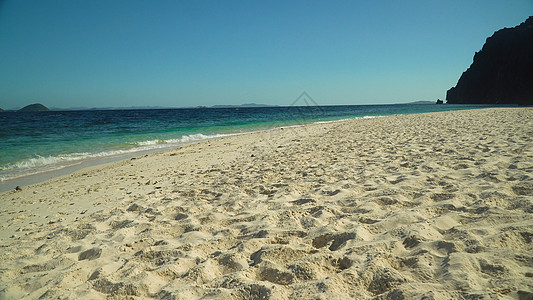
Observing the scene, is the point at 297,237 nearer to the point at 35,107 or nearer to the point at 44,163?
the point at 44,163

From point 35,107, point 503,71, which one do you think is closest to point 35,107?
point 35,107

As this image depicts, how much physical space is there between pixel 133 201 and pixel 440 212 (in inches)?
164

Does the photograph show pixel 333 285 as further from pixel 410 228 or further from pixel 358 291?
pixel 410 228

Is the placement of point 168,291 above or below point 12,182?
above

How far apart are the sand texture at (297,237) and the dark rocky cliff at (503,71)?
204 feet

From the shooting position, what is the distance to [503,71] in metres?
57.8

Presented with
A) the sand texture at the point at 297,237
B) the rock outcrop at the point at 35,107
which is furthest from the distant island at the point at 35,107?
the sand texture at the point at 297,237

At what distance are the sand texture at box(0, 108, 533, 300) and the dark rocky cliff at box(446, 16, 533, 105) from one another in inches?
2445

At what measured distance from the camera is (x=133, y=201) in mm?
4242

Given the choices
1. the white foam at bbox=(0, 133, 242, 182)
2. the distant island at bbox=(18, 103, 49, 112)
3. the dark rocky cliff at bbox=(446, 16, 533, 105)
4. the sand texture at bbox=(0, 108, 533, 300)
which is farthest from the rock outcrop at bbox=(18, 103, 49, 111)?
the dark rocky cliff at bbox=(446, 16, 533, 105)

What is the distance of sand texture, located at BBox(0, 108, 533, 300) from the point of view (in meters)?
1.83

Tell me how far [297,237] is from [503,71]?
77.2 meters

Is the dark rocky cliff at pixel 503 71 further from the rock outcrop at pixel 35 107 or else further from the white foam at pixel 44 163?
the rock outcrop at pixel 35 107

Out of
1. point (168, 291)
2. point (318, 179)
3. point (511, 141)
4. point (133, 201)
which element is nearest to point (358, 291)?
point (168, 291)
